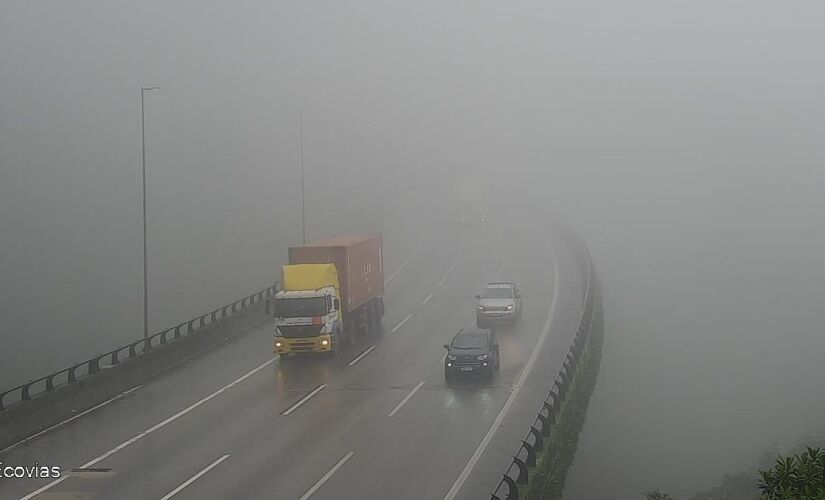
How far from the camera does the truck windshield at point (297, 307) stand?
33594 mm

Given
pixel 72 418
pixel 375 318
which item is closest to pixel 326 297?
pixel 375 318

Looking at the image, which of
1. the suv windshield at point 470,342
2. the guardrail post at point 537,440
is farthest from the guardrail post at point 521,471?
the suv windshield at point 470,342

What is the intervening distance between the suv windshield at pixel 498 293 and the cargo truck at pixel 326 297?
4.78 m

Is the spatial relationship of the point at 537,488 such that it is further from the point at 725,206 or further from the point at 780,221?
the point at 725,206

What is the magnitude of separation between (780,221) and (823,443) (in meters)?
68.8

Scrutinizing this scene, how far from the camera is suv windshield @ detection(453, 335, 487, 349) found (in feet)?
103

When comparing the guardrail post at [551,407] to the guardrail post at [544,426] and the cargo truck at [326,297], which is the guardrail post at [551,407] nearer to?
the guardrail post at [544,426]

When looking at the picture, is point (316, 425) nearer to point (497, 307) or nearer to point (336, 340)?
point (336, 340)

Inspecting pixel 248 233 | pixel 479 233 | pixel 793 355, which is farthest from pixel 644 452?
pixel 248 233

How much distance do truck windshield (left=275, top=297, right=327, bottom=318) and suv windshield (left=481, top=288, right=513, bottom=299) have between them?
10.1 m

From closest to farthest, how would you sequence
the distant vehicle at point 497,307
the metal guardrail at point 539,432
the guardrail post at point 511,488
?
the guardrail post at point 511,488, the metal guardrail at point 539,432, the distant vehicle at point 497,307

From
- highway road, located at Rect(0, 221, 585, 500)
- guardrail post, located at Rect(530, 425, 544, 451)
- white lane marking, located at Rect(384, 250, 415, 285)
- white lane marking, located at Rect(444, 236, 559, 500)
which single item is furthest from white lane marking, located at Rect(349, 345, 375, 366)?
white lane marking, located at Rect(384, 250, 415, 285)

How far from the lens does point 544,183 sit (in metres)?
133

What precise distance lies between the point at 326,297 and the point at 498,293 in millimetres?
10255
